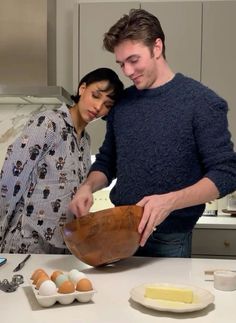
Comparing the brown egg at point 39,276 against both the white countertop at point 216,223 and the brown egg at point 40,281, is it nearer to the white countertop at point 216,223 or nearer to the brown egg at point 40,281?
the brown egg at point 40,281

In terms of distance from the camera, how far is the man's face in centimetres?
135

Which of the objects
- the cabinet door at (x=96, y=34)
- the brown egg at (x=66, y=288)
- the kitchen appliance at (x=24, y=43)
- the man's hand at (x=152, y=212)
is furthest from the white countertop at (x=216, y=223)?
the brown egg at (x=66, y=288)

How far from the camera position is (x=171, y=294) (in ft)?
3.03

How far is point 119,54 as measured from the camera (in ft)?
4.53

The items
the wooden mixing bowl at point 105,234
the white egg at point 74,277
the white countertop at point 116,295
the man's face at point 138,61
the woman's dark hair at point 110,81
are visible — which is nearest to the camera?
the white countertop at point 116,295

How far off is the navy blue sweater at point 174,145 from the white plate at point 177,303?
36 centimetres

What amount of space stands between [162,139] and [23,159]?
0.47 metres

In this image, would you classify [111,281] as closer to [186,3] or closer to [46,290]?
[46,290]

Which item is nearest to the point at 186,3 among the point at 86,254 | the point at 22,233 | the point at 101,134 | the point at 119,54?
the point at 101,134

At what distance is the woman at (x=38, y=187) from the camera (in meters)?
1.48

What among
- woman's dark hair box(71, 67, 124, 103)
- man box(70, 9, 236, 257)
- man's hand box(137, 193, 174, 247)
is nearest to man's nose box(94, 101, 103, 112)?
woman's dark hair box(71, 67, 124, 103)

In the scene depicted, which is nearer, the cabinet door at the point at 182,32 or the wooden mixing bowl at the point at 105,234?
the wooden mixing bowl at the point at 105,234

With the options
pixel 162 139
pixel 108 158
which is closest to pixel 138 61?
pixel 162 139

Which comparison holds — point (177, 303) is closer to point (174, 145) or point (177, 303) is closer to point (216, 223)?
point (174, 145)
